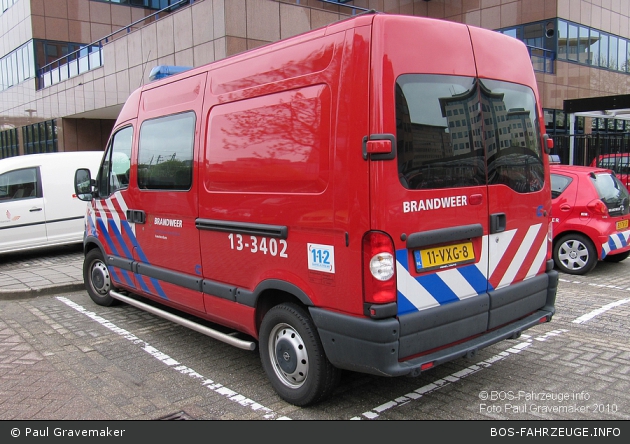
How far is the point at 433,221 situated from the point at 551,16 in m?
22.9

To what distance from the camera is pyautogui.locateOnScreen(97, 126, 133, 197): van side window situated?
222 inches

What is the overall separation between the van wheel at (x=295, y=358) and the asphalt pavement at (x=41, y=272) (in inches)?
189

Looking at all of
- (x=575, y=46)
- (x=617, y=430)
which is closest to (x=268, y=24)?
(x=617, y=430)

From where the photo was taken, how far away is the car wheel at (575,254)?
7.59 meters

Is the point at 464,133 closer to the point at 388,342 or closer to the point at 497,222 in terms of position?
the point at 497,222

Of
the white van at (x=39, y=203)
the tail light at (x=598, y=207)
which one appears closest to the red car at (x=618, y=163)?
the tail light at (x=598, y=207)

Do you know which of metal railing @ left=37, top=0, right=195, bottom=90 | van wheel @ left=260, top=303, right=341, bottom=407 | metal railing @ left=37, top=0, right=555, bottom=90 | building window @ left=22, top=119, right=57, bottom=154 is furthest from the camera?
building window @ left=22, top=119, right=57, bottom=154

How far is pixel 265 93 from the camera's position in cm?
385

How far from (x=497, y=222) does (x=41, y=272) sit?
24.7ft

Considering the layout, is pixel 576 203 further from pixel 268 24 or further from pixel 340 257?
pixel 268 24

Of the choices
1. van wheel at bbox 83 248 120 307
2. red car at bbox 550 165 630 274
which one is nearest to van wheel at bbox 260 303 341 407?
van wheel at bbox 83 248 120 307

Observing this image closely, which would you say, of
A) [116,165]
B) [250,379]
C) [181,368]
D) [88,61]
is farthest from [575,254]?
[88,61]

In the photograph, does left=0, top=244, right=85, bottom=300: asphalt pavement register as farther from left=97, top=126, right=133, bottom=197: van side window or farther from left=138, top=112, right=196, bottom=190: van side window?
left=138, top=112, right=196, bottom=190: van side window

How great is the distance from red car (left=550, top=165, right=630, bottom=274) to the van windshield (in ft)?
13.0
